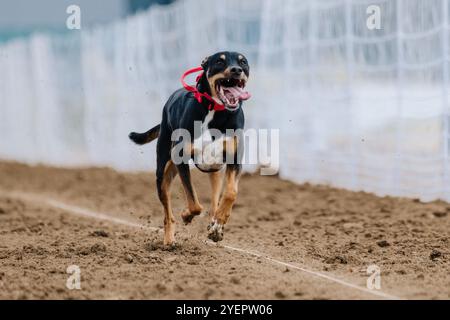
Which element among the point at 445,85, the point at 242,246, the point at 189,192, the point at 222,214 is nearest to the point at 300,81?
the point at 445,85

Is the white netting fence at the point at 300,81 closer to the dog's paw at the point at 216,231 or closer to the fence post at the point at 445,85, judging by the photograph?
the fence post at the point at 445,85

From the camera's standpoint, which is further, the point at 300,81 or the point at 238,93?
the point at 300,81

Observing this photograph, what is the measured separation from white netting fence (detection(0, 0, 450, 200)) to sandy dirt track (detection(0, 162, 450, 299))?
2.98 ft

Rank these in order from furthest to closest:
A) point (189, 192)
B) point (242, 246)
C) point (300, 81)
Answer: point (300, 81)
point (242, 246)
point (189, 192)

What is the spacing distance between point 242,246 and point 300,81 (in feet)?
21.2

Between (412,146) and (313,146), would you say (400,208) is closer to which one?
(412,146)

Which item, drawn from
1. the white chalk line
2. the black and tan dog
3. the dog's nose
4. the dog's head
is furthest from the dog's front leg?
the dog's nose

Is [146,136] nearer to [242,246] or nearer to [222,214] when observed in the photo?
[242,246]

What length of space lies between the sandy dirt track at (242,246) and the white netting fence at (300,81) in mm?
909

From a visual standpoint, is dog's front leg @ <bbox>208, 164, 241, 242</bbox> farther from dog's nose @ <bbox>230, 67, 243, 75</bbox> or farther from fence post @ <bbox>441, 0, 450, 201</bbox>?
fence post @ <bbox>441, 0, 450, 201</bbox>

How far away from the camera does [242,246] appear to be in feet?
24.6

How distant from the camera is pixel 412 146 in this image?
37.0ft

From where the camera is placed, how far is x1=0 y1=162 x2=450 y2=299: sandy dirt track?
557 cm

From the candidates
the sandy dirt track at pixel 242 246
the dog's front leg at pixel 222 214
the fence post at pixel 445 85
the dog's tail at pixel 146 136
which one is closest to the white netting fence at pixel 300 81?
the fence post at pixel 445 85
